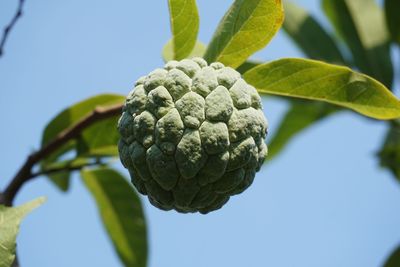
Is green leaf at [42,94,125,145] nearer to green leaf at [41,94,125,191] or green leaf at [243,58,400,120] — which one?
green leaf at [41,94,125,191]

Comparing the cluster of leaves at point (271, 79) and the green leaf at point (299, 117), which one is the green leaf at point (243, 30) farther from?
the green leaf at point (299, 117)

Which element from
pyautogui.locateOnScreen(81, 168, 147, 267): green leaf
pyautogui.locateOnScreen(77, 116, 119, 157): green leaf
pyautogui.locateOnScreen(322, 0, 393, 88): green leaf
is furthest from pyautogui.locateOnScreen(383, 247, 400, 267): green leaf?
pyautogui.locateOnScreen(77, 116, 119, 157): green leaf

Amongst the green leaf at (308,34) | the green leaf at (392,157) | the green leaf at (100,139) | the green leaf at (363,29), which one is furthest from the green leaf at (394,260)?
the green leaf at (100,139)

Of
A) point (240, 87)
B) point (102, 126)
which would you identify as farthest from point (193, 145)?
point (102, 126)

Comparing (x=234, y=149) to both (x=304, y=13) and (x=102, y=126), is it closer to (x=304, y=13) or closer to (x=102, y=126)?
(x=102, y=126)

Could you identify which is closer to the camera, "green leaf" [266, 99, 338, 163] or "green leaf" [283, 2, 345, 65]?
"green leaf" [283, 2, 345, 65]

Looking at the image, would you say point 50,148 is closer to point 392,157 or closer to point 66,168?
point 66,168
